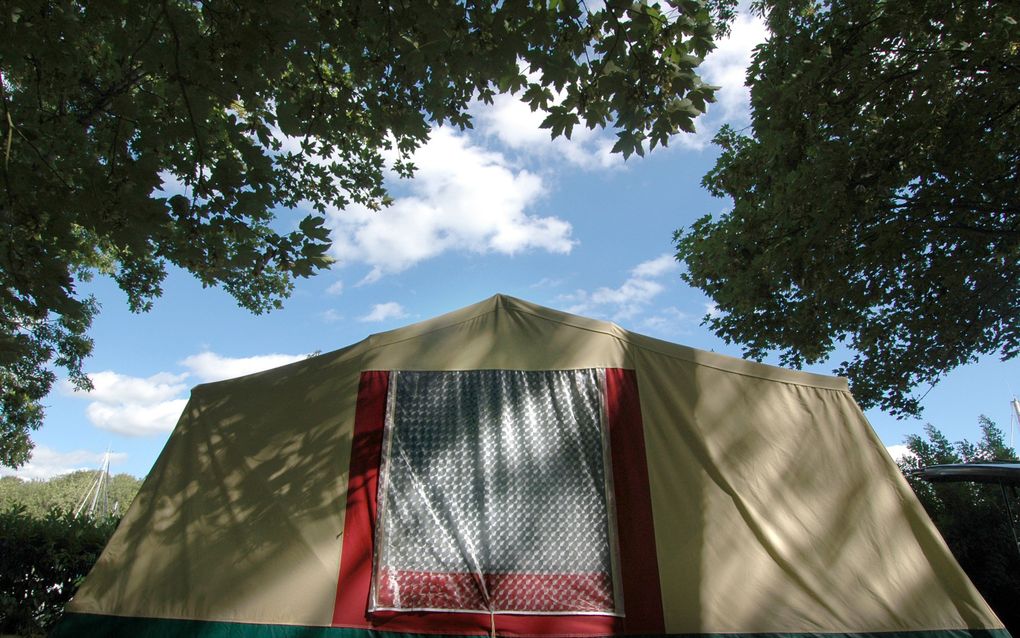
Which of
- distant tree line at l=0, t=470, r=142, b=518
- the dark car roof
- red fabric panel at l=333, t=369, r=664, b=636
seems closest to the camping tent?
red fabric panel at l=333, t=369, r=664, b=636

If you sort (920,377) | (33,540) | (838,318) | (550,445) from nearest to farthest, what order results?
1. (550,445)
2. (33,540)
3. (838,318)
4. (920,377)

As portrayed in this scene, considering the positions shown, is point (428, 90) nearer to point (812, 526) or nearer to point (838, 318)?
point (812, 526)

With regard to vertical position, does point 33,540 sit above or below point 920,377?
below

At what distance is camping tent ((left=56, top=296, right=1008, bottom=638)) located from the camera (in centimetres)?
264

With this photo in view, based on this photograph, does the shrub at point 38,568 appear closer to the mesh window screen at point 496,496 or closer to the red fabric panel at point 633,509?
the mesh window screen at point 496,496

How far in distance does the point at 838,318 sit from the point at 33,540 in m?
9.32

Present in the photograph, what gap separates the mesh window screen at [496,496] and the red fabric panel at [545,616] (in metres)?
0.05

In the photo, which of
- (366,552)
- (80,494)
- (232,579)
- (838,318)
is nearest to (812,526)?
(366,552)

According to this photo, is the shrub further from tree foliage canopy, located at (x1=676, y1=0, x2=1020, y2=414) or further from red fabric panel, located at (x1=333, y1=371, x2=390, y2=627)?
tree foliage canopy, located at (x1=676, y1=0, x2=1020, y2=414)

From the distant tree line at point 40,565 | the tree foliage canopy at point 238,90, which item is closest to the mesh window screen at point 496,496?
the tree foliage canopy at point 238,90

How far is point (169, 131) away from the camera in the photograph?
302cm

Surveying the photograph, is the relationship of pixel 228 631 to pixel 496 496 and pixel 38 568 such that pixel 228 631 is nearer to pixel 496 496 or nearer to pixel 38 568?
pixel 496 496

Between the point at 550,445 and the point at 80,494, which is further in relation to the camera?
the point at 80,494

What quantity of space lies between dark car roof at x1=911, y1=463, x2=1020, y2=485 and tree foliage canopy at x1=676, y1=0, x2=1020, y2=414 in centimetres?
229
